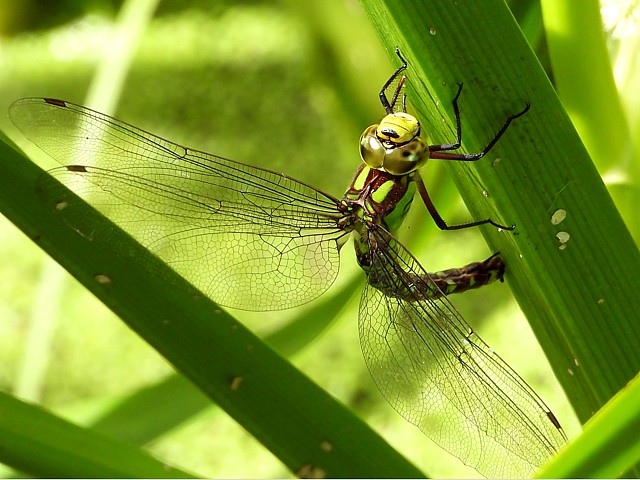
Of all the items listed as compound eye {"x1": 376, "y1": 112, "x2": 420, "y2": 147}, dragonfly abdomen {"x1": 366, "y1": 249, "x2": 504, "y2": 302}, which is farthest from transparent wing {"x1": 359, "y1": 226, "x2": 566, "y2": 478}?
compound eye {"x1": 376, "y1": 112, "x2": 420, "y2": 147}

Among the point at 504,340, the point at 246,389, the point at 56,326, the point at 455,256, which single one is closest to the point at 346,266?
the point at 455,256

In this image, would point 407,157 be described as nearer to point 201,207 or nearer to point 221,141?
point 201,207

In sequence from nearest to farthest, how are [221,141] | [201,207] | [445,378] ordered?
[445,378] → [201,207] → [221,141]

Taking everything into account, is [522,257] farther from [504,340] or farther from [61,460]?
[504,340]

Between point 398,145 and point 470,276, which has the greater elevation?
point 398,145

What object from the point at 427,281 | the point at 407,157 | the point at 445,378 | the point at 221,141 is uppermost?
the point at 221,141

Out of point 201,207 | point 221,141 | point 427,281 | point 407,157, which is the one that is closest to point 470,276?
point 427,281

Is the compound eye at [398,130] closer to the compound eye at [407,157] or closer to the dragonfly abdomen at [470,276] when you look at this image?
the compound eye at [407,157]
